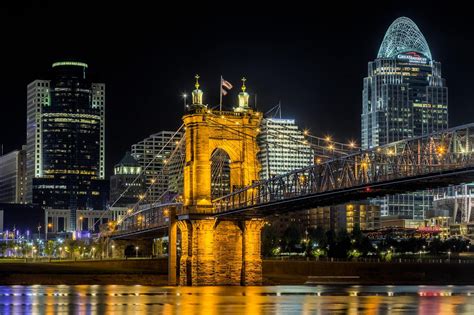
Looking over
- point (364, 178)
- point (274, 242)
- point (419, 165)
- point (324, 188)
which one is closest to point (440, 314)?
point (419, 165)

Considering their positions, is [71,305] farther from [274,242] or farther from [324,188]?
[274,242]

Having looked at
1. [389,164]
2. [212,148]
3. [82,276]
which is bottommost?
[82,276]

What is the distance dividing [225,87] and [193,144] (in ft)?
21.1

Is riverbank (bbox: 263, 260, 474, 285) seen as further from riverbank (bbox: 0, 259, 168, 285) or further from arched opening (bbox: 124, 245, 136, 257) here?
arched opening (bbox: 124, 245, 136, 257)

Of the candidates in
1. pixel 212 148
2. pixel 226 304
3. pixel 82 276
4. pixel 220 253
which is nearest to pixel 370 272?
pixel 220 253

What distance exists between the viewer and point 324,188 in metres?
81.8

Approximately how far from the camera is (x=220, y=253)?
94.0 metres

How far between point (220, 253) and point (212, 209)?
3.90 meters

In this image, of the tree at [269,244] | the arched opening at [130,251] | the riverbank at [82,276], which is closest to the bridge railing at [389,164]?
the riverbank at [82,276]

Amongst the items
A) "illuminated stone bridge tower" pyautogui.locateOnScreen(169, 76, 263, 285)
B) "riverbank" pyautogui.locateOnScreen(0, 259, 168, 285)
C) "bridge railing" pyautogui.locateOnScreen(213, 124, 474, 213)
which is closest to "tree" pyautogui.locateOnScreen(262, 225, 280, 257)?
"riverbank" pyautogui.locateOnScreen(0, 259, 168, 285)

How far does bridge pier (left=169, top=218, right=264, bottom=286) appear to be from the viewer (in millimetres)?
92562

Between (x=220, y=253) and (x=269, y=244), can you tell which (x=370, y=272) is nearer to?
(x=220, y=253)

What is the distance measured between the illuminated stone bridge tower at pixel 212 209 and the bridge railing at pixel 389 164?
9.99 feet

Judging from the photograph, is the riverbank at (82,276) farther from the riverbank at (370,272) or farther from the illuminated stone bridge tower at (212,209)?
the riverbank at (370,272)
